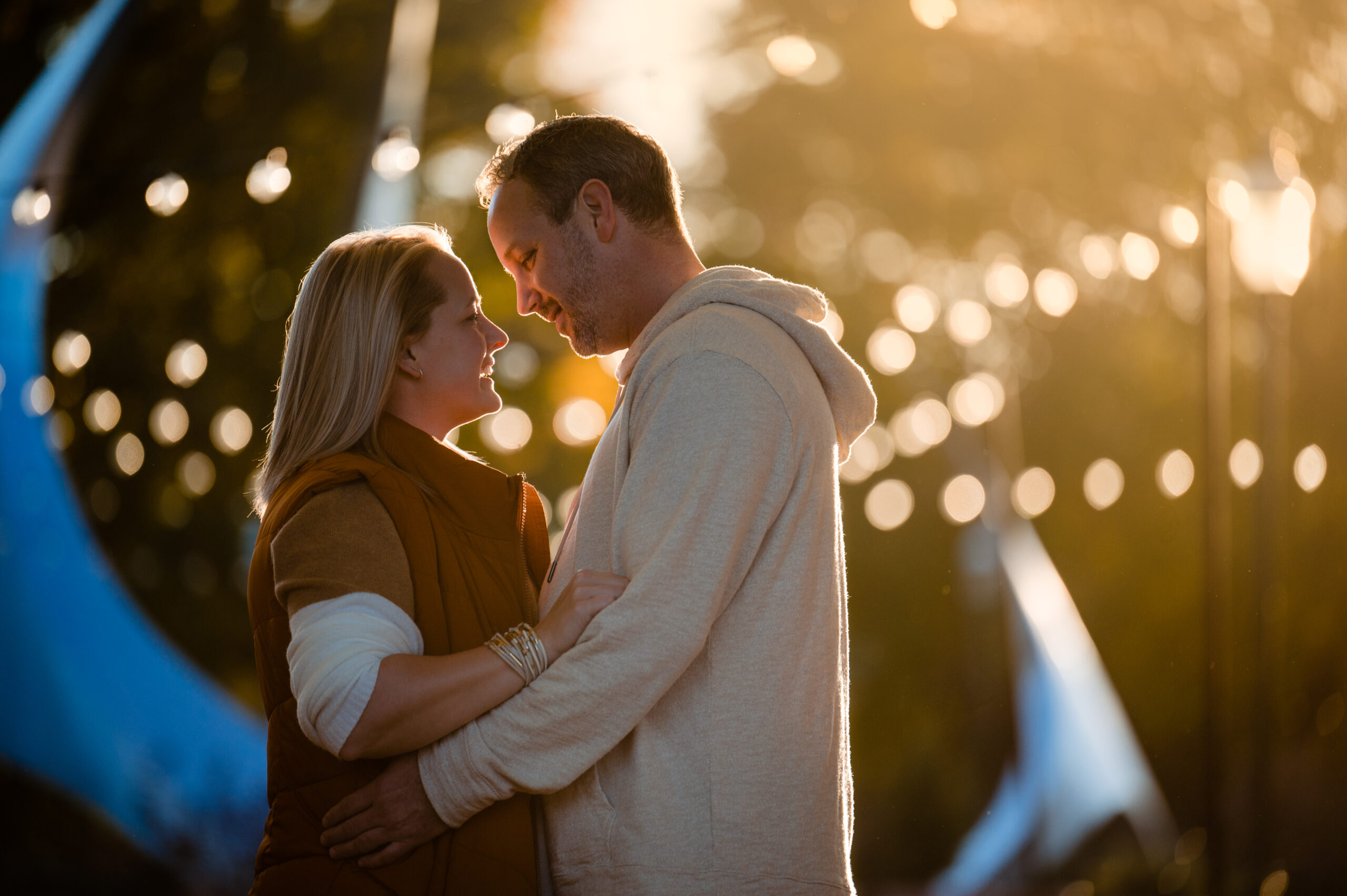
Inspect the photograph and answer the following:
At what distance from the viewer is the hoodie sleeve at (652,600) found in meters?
1.22

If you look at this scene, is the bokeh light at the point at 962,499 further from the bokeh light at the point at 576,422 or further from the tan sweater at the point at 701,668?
the tan sweater at the point at 701,668

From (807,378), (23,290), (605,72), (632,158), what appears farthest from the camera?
(23,290)

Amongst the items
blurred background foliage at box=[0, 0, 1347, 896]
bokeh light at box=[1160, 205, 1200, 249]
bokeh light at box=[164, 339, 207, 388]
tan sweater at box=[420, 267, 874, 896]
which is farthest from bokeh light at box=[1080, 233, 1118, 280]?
bokeh light at box=[164, 339, 207, 388]

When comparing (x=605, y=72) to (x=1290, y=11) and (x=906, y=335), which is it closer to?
(x=906, y=335)

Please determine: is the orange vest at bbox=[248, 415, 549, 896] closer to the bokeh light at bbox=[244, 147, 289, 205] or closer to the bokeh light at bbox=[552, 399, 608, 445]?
the bokeh light at bbox=[552, 399, 608, 445]

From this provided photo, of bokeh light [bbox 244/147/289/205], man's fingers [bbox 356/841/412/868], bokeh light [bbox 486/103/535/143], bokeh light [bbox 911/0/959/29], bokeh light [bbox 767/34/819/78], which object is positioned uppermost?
bokeh light [bbox 911/0/959/29]

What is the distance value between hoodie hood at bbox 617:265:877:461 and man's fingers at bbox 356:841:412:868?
0.70m

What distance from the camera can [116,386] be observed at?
283 centimetres

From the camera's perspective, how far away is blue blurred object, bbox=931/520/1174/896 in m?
2.79

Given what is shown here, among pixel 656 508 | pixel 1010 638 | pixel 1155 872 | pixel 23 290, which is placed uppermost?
pixel 23 290

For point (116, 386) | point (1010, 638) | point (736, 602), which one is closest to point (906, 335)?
point (1010, 638)

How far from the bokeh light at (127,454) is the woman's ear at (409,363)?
1.69 meters

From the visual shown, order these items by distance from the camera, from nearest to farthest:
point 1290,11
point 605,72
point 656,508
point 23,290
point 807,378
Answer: point 656,508 → point 807,378 → point 605,72 → point 23,290 → point 1290,11

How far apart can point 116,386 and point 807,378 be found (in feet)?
7.50
